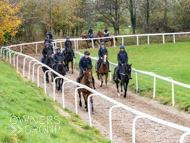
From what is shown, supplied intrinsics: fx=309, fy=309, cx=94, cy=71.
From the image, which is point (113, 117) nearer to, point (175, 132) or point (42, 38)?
point (175, 132)

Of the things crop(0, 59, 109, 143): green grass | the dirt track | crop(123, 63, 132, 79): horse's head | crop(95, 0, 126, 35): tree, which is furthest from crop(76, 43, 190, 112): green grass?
crop(95, 0, 126, 35): tree

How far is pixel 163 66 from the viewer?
20.7 metres

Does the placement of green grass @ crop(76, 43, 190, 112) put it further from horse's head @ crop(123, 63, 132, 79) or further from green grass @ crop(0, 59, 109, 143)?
green grass @ crop(0, 59, 109, 143)

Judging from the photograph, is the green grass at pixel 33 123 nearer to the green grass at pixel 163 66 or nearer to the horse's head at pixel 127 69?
the horse's head at pixel 127 69

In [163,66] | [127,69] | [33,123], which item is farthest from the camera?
[163,66]

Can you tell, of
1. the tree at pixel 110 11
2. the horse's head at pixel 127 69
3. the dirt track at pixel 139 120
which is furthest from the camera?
the tree at pixel 110 11

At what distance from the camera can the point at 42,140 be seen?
230 inches

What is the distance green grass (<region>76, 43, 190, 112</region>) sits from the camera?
506 inches

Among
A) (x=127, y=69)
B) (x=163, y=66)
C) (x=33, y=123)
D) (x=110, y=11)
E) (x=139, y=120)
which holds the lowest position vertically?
(x=139, y=120)

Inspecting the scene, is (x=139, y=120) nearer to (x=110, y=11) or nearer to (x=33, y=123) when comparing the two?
(x=33, y=123)

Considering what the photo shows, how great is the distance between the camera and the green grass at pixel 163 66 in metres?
12.9

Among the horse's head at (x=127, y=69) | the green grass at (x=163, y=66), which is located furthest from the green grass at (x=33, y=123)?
the green grass at (x=163, y=66)

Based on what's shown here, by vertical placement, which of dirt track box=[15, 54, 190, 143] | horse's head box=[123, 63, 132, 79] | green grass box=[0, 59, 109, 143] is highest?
horse's head box=[123, 63, 132, 79]

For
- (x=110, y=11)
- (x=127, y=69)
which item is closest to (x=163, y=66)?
(x=127, y=69)
